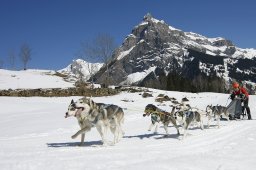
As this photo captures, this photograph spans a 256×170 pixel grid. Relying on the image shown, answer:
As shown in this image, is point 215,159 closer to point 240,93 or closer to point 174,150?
point 174,150

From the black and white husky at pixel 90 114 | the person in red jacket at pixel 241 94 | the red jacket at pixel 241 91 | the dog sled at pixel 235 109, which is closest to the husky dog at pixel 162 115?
the black and white husky at pixel 90 114

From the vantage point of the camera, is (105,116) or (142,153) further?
(105,116)

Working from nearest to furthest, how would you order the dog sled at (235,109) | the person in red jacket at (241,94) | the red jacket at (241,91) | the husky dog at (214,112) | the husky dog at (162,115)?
the husky dog at (162,115) < the husky dog at (214,112) < the dog sled at (235,109) < the person in red jacket at (241,94) < the red jacket at (241,91)

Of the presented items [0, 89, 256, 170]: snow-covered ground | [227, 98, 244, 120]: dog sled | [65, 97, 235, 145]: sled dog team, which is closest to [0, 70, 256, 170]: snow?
[0, 89, 256, 170]: snow-covered ground

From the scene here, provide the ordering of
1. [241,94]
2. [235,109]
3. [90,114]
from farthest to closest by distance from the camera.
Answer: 1. [241,94]
2. [235,109]
3. [90,114]

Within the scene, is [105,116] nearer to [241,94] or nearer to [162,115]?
[162,115]

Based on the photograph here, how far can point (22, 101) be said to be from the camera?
29.7 meters

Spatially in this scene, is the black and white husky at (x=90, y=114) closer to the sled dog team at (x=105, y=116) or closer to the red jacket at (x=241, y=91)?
the sled dog team at (x=105, y=116)

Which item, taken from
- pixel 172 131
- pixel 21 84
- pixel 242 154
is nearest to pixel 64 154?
pixel 242 154

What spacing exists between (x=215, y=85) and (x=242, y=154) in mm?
137692

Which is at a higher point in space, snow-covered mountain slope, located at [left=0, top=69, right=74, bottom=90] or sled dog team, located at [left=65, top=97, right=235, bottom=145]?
snow-covered mountain slope, located at [left=0, top=69, right=74, bottom=90]

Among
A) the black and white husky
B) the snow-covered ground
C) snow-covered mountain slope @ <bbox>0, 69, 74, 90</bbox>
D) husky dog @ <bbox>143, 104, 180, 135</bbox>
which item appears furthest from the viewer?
snow-covered mountain slope @ <bbox>0, 69, 74, 90</bbox>

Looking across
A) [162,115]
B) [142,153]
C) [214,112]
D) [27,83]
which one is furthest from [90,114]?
[27,83]

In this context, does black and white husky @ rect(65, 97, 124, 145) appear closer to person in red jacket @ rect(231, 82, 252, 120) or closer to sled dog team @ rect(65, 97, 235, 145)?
sled dog team @ rect(65, 97, 235, 145)
